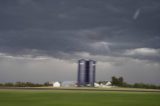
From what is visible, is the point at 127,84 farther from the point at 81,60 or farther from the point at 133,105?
the point at 133,105

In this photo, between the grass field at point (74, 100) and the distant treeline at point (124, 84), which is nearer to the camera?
the grass field at point (74, 100)

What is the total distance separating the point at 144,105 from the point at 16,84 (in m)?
51.2

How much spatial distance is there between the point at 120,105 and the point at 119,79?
54651 millimetres

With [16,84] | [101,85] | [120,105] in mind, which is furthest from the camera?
[101,85]

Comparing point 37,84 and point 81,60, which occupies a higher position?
point 81,60

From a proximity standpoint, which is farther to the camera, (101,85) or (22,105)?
(101,85)

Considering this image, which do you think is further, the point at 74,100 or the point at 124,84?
the point at 124,84

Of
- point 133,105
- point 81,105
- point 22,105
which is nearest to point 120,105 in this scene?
point 133,105

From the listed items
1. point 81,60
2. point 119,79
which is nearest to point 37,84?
point 81,60

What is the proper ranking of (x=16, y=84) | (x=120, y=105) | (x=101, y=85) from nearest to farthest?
(x=120, y=105)
(x=16, y=84)
(x=101, y=85)

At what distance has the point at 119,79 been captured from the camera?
259ft

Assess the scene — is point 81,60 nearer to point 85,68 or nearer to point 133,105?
point 85,68

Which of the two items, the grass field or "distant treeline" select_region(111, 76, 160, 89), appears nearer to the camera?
the grass field

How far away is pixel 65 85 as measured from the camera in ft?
254
